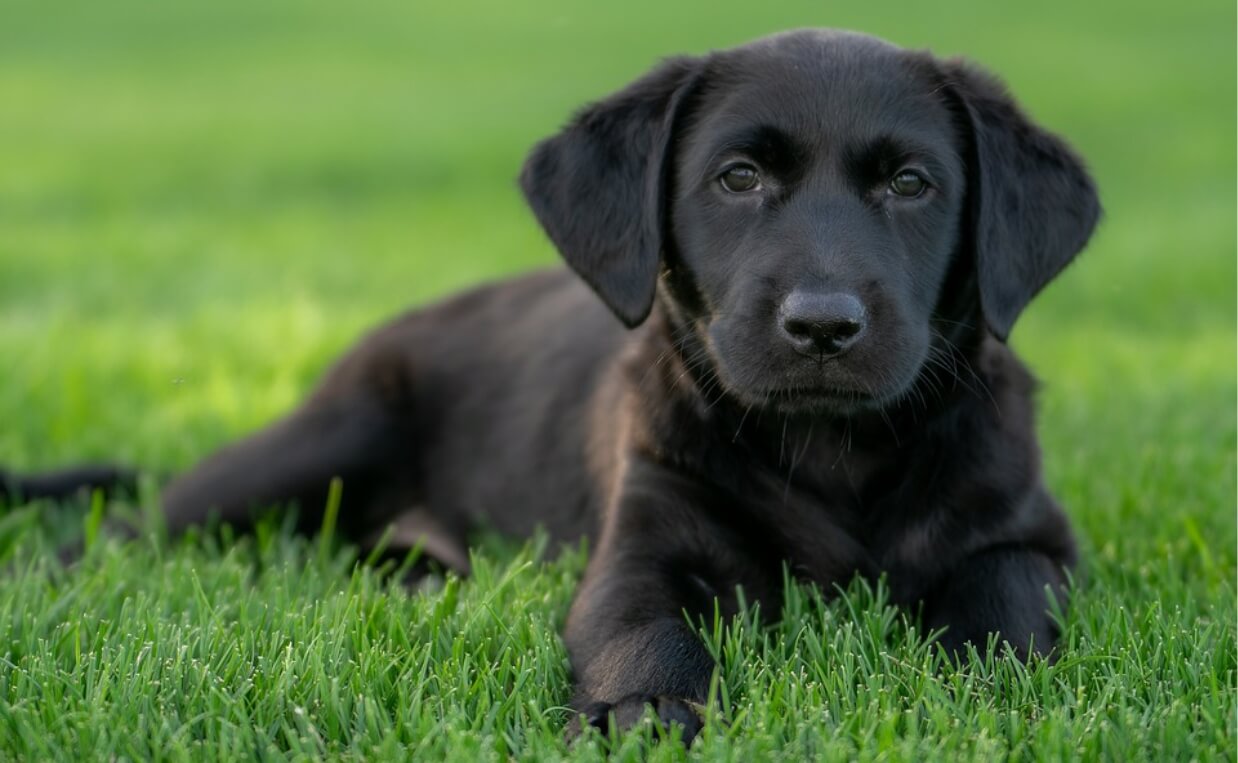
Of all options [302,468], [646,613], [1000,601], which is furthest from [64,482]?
[1000,601]

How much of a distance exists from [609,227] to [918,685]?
1233mm

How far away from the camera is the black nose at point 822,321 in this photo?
114 inches

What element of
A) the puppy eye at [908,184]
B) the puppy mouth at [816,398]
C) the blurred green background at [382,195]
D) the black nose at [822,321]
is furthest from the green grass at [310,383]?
the puppy eye at [908,184]

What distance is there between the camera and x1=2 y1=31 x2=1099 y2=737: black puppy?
3.06 metres

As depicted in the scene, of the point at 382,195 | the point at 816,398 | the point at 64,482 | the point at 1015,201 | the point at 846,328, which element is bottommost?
the point at 382,195

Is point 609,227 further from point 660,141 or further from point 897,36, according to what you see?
point 897,36

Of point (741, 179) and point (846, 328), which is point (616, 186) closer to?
point (741, 179)

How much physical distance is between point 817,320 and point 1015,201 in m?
0.70

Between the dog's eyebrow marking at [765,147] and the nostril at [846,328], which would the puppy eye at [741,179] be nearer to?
the dog's eyebrow marking at [765,147]

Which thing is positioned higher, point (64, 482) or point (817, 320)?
point (817, 320)

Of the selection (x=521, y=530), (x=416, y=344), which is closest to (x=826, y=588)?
(x=521, y=530)

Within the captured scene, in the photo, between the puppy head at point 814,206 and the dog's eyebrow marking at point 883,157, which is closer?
the puppy head at point 814,206

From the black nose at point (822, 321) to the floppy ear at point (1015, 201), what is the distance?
0.44 meters

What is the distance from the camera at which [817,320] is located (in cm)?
290
